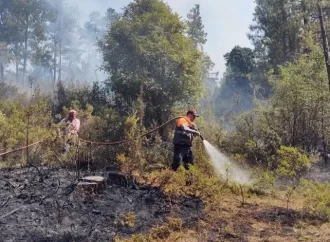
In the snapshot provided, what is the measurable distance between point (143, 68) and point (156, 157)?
5002 millimetres

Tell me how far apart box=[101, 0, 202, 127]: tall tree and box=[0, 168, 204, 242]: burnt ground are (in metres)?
6.77

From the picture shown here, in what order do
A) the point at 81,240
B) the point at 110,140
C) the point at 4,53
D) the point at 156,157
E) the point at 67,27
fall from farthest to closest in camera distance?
the point at 67,27, the point at 4,53, the point at 110,140, the point at 156,157, the point at 81,240

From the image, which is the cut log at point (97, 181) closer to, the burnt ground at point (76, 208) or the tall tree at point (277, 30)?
the burnt ground at point (76, 208)

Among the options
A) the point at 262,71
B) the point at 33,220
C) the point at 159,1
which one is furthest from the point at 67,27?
the point at 33,220

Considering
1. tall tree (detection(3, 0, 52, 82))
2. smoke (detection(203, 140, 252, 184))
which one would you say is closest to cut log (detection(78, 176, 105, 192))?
smoke (detection(203, 140, 252, 184))

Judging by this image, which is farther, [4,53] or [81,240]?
[4,53]

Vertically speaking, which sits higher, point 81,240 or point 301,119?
point 301,119

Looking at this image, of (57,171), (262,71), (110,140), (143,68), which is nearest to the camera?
(57,171)

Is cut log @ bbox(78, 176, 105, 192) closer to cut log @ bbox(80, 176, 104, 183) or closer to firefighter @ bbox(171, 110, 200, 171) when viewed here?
cut log @ bbox(80, 176, 104, 183)

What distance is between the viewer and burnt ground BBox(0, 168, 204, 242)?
522 centimetres

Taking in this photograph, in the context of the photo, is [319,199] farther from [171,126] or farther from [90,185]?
[171,126]

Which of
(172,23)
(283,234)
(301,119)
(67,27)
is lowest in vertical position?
(283,234)

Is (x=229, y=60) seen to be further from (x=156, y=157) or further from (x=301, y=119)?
(x=156, y=157)

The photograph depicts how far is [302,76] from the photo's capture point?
11.6 meters
